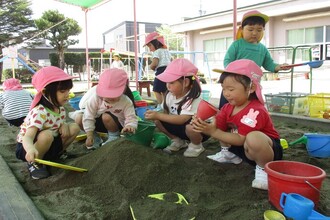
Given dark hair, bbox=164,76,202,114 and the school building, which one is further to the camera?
the school building

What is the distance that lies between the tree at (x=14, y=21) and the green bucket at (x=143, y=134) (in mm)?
21049

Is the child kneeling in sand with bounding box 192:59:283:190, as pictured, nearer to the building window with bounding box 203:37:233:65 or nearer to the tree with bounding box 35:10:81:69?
the building window with bounding box 203:37:233:65

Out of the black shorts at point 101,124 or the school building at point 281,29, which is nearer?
the black shorts at point 101,124

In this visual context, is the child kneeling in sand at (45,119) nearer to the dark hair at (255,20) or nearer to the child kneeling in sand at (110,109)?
the child kneeling in sand at (110,109)

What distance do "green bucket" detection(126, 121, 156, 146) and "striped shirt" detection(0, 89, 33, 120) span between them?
1.69m

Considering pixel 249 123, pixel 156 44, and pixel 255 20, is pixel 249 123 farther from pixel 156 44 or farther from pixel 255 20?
pixel 156 44

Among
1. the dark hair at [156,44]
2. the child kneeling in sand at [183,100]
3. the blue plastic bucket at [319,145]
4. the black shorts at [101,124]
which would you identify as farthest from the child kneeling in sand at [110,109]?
the dark hair at [156,44]

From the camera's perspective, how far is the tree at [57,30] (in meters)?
22.3

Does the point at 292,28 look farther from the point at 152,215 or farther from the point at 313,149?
the point at 152,215

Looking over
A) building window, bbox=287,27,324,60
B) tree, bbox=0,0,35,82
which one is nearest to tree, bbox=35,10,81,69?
tree, bbox=0,0,35,82

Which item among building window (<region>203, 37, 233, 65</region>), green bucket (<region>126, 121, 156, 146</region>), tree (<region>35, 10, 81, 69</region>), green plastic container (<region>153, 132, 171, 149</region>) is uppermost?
tree (<region>35, 10, 81, 69</region>)

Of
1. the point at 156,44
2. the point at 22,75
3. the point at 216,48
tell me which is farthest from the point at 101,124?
the point at 22,75

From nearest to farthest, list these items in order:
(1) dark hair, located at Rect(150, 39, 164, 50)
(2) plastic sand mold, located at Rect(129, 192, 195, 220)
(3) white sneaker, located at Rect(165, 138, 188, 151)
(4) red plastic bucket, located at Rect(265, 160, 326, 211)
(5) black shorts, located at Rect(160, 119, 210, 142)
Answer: (4) red plastic bucket, located at Rect(265, 160, 326, 211), (2) plastic sand mold, located at Rect(129, 192, 195, 220), (5) black shorts, located at Rect(160, 119, 210, 142), (3) white sneaker, located at Rect(165, 138, 188, 151), (1) dark hair, located at Rect(150, 39, 164, 50)

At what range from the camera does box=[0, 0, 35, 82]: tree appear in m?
21.1
